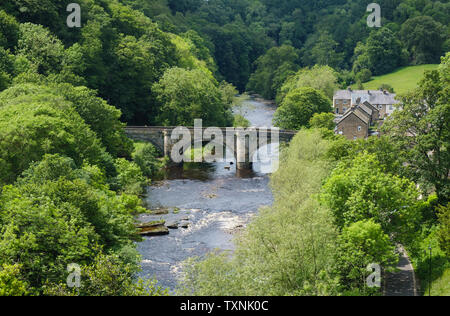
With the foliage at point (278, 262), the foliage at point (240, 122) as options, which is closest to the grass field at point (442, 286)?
the foliage at point (278, 262)

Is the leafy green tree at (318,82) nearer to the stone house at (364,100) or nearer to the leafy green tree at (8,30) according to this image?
the stone house at (364,100)

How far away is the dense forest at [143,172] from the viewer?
1332 inches

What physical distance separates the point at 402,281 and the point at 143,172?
142 feet

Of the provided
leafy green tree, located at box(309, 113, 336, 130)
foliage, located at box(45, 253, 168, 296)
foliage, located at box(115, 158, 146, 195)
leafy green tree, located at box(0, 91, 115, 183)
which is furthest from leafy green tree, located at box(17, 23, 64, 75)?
foliage, located at box(45, 253, 168, 296)

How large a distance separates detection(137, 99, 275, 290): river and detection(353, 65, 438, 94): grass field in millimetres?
60943

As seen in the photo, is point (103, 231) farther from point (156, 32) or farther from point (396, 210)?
point (156, 32)

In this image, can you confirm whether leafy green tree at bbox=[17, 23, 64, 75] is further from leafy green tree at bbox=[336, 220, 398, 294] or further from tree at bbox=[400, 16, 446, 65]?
tree at bbox=[400, 16, 446, 65]

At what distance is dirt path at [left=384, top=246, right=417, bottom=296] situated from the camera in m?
38.3

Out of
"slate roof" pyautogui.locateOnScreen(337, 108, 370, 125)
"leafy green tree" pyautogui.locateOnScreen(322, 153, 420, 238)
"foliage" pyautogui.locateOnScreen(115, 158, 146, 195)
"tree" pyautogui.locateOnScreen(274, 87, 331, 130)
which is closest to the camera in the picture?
"leafy green tree" pyautogui.locateOnScreen(322, 153, 420, 238)

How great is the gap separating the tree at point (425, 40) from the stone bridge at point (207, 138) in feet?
265

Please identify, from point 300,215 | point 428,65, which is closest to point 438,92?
point 300,215

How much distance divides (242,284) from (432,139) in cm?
2492
